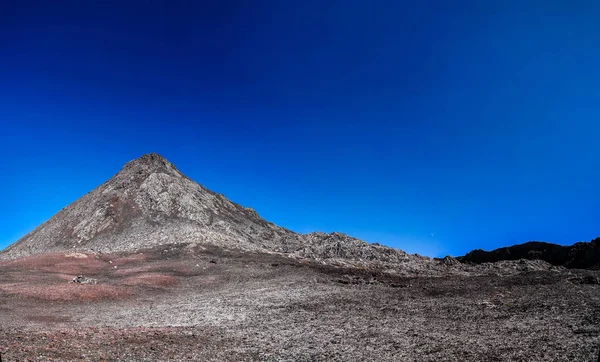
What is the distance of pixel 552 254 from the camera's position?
64938mm

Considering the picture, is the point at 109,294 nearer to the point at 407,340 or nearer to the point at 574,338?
the point at 407,340

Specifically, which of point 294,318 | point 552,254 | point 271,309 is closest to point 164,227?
point 271,309

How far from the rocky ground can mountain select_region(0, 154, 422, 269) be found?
75.5ft

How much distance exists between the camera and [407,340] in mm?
16297

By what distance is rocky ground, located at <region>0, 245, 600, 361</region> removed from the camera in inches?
553

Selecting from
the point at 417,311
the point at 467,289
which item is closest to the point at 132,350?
the point at 417,311

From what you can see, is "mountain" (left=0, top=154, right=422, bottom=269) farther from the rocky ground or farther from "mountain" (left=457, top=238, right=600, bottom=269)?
the rocky ground

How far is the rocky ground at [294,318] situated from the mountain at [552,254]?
1093 inches

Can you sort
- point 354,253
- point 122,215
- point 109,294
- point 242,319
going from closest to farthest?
point 242,319
point 109,294
point 354,253
point 122,215

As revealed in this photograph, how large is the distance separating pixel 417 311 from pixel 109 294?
23518 mm

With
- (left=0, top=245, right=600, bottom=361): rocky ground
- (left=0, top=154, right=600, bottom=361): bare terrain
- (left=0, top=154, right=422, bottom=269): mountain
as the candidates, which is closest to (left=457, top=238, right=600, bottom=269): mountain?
(left=0, top=154, right=600, bottom=361): bare terrain

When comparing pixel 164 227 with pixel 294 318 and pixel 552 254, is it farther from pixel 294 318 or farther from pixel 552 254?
pixel 552 254

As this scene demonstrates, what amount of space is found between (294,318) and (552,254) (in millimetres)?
62614

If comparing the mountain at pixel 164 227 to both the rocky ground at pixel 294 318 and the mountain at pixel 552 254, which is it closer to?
the mountain at pixel 552 254
